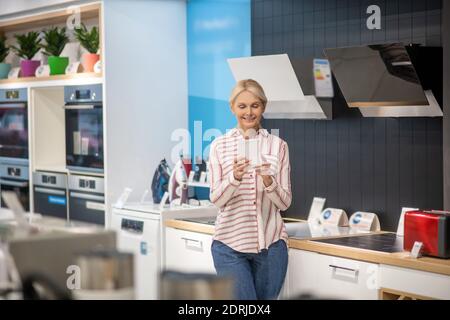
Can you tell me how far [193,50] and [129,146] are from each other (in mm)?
736

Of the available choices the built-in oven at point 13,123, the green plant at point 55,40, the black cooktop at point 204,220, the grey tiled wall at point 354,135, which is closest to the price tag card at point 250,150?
the grey tiled wall at point 354,135

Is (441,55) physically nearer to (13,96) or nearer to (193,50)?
(193,50)

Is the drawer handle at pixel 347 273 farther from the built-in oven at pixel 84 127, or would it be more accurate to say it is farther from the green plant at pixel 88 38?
the green plant at pixel 88 38

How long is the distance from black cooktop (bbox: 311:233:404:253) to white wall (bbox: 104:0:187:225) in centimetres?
166

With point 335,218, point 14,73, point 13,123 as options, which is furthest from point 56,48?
point 335,218

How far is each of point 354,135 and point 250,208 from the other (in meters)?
1.26

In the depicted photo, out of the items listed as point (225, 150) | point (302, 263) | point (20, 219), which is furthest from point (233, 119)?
point (20, 219)

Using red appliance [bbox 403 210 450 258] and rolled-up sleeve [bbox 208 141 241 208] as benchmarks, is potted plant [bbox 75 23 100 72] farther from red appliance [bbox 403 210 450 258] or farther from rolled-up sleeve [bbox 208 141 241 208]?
red appliance [bbox 403 210 450 258]

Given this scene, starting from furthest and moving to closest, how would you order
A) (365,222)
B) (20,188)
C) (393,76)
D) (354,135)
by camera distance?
(20,188), (354,135), (365,222), (393,76)

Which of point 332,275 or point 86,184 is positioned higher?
point 86,184

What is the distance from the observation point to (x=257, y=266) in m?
3.13

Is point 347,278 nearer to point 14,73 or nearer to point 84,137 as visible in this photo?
point 84,137

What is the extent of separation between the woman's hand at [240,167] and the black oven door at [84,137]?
2.15 meters

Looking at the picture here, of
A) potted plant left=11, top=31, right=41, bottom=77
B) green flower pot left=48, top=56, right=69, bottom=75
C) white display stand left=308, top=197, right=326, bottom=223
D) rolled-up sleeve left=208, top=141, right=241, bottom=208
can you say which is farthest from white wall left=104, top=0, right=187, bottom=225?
rolled-up sleeve left=208, top=141, right=241, bottom=208
